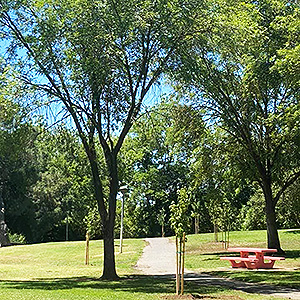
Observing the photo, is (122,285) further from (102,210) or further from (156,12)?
(156,12)

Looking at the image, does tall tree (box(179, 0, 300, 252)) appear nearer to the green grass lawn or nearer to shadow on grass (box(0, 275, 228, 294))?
the green grass lawn

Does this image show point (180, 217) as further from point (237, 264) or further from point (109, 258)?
point (237, 264)

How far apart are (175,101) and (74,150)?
23.9 feet

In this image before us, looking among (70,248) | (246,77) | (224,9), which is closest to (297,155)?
(246,77)

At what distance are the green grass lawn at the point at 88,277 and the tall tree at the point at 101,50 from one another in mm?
1983

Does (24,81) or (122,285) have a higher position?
(24,81)

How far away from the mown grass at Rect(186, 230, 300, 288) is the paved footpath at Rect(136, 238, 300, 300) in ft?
2.33

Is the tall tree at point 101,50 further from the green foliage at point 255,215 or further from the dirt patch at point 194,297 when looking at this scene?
the green foliage at point 255,215

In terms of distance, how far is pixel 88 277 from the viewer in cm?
1811

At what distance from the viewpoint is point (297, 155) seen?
24.2m

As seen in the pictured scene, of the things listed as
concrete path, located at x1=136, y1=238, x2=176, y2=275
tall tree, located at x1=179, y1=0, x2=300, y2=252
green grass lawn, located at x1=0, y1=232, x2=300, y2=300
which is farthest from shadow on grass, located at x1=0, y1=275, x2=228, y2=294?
tall tree, located at x1=179, y1=0, x2=300, y2=252

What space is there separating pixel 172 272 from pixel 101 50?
9.37 metres

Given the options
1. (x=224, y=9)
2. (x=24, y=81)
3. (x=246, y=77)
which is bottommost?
(x=24, y=81)

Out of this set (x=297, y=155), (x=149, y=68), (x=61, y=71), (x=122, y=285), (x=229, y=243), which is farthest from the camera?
(x=229, y=243)
